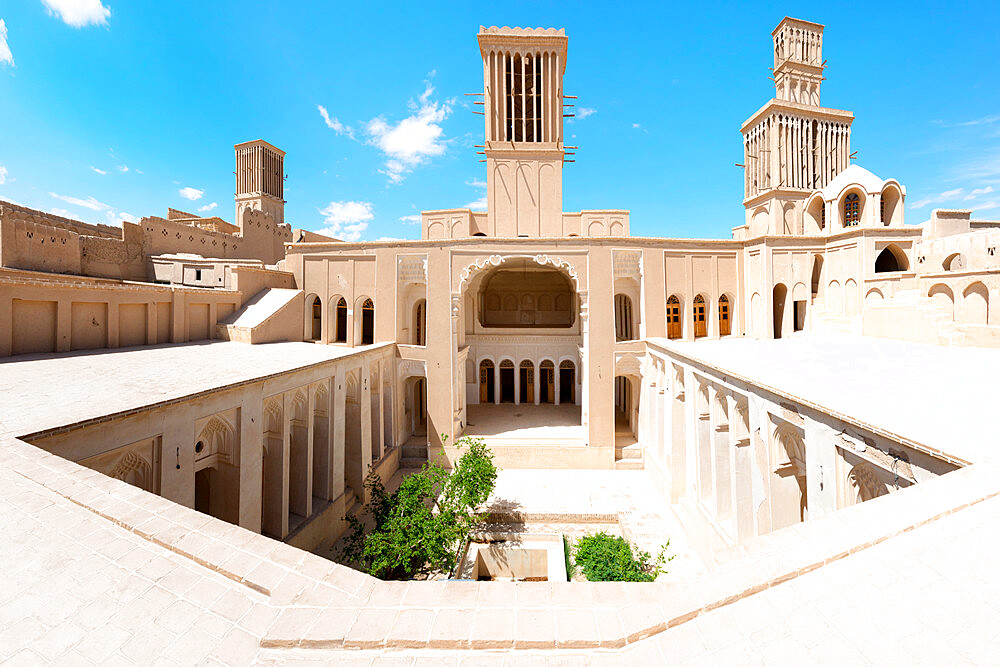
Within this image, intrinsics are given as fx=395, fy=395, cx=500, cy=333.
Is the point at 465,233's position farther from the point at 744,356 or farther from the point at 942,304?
the point at 942,304

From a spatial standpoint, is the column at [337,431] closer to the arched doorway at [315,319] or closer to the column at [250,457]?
the column at [250,457]

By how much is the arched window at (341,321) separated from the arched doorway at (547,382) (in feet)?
33.8

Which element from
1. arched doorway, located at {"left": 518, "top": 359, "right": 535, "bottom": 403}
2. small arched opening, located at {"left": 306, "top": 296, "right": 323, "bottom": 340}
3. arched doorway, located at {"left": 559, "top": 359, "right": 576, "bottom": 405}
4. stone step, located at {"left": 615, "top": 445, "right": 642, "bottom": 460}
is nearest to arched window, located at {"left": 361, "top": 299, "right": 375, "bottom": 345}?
small arched opening, located at {"left": 306, "top": 296, "right": 323, "bottom": 340}

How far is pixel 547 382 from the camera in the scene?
73.8 ft

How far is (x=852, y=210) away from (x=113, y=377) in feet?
85.9

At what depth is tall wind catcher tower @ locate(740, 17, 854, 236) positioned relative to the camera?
897 inches

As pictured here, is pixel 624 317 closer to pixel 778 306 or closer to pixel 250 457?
pixel 778 306

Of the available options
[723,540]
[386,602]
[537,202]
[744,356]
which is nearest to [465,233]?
[537,202]

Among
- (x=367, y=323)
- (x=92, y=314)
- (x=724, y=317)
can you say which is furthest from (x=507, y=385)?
(x=92, y=314)

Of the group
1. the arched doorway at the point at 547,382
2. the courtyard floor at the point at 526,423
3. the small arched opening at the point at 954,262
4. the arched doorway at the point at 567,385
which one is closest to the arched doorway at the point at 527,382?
the arched doorway at the point at 547,382

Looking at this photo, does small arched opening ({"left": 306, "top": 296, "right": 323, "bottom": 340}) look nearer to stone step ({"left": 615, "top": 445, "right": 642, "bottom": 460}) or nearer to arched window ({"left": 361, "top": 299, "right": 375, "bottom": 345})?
arched window ({"left": 361, "top": 299, "right": 375, "bottom": 345})

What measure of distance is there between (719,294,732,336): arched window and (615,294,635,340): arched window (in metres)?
3.85

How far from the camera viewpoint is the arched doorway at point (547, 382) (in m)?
22.0

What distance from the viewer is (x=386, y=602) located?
7.79 feet
